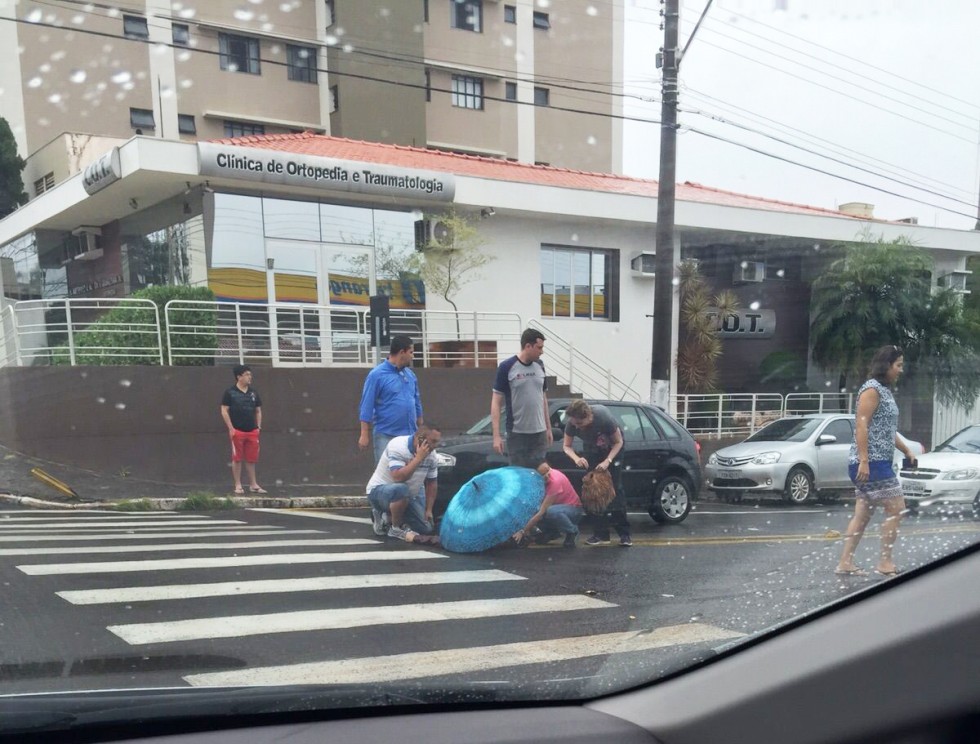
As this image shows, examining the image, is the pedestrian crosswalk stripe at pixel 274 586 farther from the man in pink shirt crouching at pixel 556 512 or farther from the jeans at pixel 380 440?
the jeans at pixel 380 440

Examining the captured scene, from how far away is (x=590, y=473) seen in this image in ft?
24.0

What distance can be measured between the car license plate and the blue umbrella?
4.78 metres

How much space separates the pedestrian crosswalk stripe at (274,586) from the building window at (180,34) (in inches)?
353

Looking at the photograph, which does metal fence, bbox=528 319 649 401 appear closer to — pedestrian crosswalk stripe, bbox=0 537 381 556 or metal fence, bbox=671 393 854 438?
metal fence, bbox=671 393 854 438

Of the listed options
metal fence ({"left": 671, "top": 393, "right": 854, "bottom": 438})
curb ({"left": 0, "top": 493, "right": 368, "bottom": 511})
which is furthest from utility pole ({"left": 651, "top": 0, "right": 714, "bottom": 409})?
curb ({"left": 0, "top": 493, "right": 368, "bottom": 511})

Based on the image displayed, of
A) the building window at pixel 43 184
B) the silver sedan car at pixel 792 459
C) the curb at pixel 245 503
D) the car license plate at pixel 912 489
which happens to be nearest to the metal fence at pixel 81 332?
the building window at pixel 43 184

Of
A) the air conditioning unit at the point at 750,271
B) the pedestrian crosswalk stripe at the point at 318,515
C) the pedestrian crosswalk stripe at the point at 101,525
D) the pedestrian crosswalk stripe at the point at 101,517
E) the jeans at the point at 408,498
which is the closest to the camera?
the air conditioning unit at the point at 750,271

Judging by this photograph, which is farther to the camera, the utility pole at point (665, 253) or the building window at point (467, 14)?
the building window at point (467, 14)

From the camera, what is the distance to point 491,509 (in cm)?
695

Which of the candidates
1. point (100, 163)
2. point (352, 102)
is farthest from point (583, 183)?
point (100, 163)

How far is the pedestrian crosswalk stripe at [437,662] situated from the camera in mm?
3627

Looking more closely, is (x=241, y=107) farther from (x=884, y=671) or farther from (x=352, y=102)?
(x=884, y=671)

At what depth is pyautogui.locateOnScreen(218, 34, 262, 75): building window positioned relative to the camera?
1189cm

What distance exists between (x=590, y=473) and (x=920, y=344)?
4.42 m
